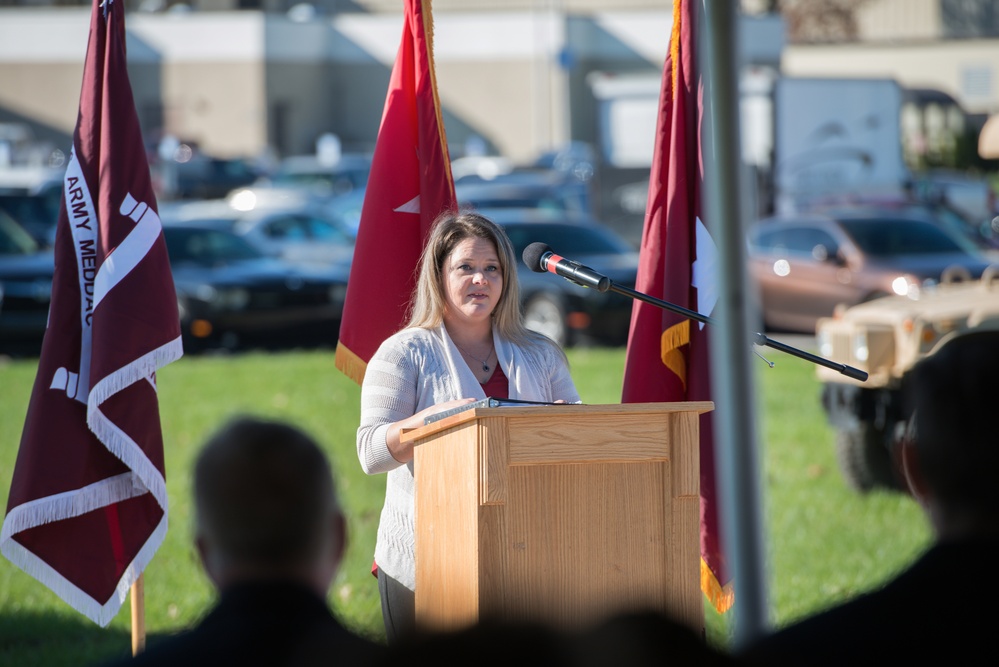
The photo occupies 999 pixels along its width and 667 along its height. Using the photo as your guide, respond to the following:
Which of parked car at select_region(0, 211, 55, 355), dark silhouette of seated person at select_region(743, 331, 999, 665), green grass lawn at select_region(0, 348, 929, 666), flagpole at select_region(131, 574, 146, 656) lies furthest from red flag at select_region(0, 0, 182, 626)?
parked car at select_region(0, 211, 55, 355)

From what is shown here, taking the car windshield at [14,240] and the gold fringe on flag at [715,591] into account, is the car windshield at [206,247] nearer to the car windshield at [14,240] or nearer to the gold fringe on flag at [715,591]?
the car windshield at [14,240]

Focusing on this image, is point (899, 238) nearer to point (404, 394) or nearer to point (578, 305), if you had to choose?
point (578, 305)

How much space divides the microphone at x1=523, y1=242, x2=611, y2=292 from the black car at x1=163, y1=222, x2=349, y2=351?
1193cm

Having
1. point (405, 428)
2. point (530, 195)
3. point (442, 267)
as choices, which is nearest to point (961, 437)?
point (405, 428)

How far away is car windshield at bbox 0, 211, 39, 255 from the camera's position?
16.2 metres

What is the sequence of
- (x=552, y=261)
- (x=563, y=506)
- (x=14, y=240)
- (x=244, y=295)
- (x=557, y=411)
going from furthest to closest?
1. (x=14, y=240)
2. (x=244, y=295)
3. (x=552, y=261)
4. (x=563, y=506)
5. (x=557, y=411)

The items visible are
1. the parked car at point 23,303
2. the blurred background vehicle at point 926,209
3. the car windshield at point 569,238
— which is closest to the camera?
the parked car at point 23,303

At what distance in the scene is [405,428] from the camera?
385 centimetres

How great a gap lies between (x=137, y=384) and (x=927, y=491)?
3523 mm

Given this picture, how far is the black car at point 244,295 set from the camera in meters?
15.8

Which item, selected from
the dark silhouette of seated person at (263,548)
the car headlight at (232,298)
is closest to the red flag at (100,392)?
the dark silhouette of seated person at (263,548)

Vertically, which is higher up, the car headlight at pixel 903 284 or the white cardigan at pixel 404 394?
the white cardigan at pixel 404 394

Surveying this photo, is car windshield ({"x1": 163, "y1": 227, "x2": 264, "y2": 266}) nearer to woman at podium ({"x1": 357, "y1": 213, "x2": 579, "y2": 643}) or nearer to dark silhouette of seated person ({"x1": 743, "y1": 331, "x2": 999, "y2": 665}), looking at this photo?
woman at podium ({"x1": 357, "y1": 213, "x2": 579, "y2": 643})

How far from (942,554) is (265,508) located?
1.06 m
